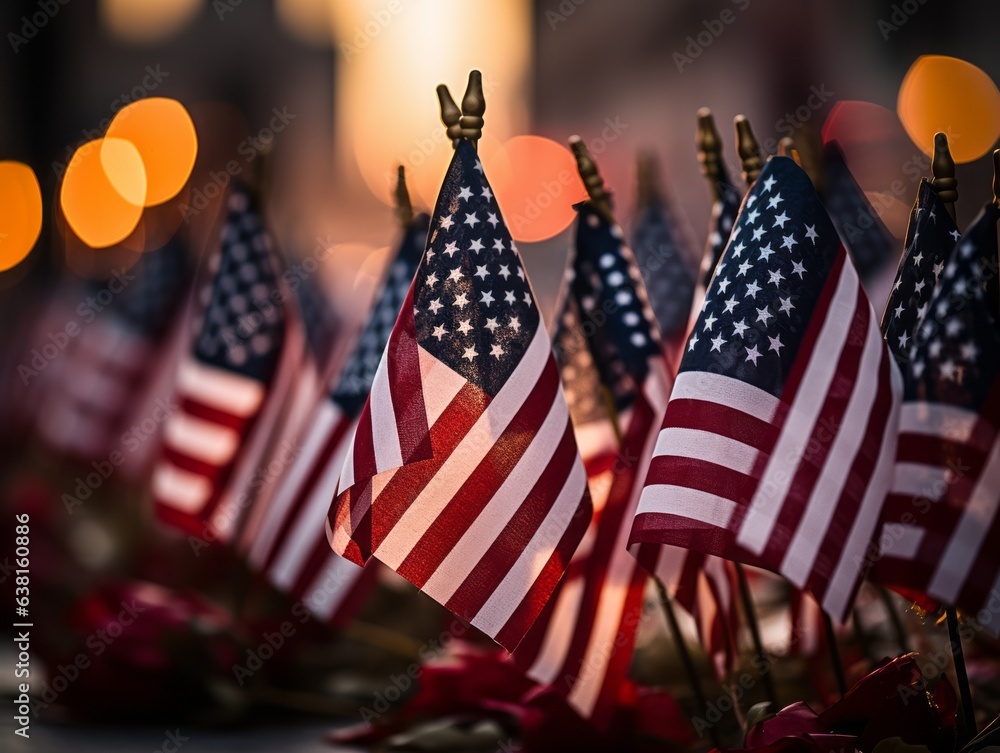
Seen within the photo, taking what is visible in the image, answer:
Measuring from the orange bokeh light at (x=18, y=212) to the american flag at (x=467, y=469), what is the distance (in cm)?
1456

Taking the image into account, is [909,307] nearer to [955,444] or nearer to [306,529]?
[955,444]

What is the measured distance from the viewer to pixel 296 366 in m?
6.07

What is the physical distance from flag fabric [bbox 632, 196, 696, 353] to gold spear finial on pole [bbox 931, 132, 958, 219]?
86.4 inches

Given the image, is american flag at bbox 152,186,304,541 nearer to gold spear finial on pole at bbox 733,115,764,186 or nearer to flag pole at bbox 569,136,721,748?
flag pole at bbox 569,136,721,748

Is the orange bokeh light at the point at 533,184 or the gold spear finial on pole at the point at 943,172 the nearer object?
the gold spear finial on pole at the point at 943,172

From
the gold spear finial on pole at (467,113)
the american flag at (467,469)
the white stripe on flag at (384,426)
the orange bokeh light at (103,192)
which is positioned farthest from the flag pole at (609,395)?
the orange bokeh light at (103,192)

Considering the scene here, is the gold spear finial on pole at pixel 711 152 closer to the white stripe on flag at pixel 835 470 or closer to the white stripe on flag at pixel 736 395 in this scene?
the white stripe on flag at pixel 835 470

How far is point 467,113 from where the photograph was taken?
3.62 metres

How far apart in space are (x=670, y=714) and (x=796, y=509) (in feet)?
4.06

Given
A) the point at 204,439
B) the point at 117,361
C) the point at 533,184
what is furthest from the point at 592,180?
the point at 533,184

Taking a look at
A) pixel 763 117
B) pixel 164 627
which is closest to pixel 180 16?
pixel 763 117

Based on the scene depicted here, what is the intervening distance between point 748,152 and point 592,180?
0.56 metres

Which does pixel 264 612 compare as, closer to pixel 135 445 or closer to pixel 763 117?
pixel 135 445

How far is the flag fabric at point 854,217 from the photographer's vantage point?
545cm
